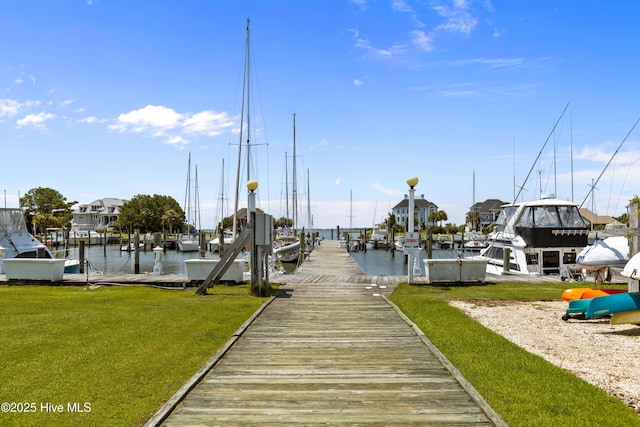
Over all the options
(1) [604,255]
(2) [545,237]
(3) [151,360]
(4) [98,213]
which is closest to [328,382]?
(3) [151,360]

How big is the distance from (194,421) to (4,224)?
34.3m

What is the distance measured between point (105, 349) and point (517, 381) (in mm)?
6814

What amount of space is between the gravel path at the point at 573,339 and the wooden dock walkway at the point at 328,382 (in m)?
2.11

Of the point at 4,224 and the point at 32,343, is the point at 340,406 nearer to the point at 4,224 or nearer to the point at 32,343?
the point at 32,343

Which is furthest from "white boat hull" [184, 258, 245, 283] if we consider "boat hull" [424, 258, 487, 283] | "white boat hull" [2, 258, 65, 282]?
"boat hull" [424, 258, 487, 283]

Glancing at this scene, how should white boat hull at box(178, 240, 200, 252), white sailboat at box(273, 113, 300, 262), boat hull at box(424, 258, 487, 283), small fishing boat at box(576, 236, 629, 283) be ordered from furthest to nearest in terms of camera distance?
white boat hull at box(178, 240, 200, 252), white sailboat at box(273, 113, 300, 262), small fishing boat at box(576, 236, 629, 283), boat hull at box(424, 258, 487, 283)

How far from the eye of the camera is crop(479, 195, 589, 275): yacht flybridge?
27484mm

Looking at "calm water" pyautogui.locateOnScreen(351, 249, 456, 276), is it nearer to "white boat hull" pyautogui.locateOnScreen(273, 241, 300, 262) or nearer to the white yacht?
"white boat hull" pyautogui.locateOnScreen(273, 241, 300, 262)

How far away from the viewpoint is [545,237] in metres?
27.5

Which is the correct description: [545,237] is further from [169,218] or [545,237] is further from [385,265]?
[169,218]

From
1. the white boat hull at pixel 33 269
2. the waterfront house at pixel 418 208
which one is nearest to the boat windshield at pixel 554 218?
the white boat hull at pixel 33 269

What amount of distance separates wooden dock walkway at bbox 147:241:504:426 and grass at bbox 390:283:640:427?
307mm

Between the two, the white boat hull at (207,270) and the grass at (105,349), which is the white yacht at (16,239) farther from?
the grass at (105,349)

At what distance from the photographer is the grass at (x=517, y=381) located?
17.2 feet
